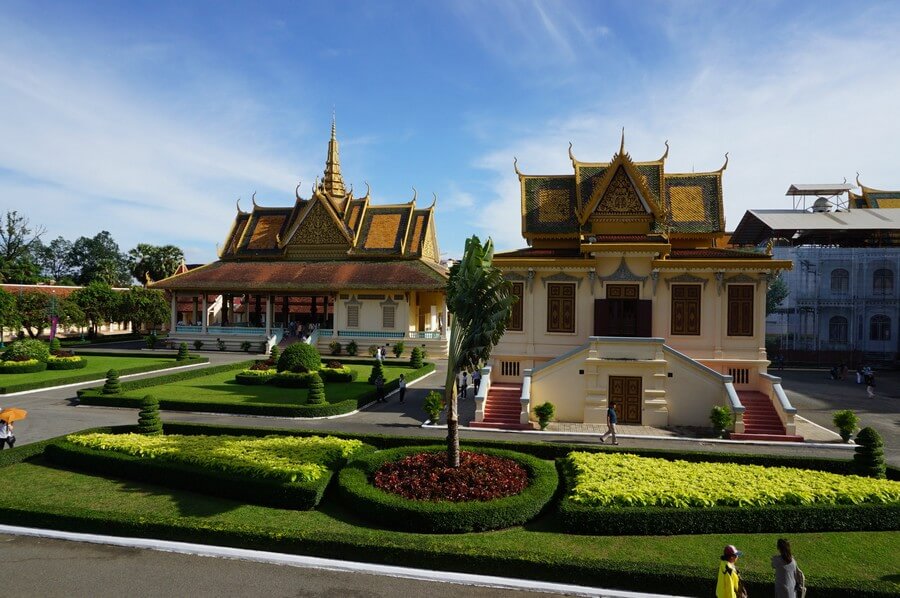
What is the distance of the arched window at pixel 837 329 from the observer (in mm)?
45312

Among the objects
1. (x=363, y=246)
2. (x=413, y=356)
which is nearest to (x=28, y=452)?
(x=413, y=356)

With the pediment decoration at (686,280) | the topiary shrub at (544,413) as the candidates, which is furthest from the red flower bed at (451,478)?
the pediment decoration at (686,280)

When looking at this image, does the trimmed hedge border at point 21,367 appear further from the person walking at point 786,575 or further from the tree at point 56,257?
the tree at point 56,257

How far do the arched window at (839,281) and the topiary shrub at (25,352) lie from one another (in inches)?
2195

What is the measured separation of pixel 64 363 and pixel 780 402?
35.8m

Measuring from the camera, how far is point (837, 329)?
1794 inches

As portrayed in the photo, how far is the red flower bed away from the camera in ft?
37.2

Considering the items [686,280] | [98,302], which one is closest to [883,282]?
[686,280]

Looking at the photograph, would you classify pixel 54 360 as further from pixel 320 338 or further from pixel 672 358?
pixel 672 358

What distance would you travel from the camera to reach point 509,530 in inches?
424

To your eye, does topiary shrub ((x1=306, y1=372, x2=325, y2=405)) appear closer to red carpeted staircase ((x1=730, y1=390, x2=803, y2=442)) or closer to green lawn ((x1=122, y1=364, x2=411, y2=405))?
green lawn ((x1=122, y1=364, x2=411, y2=405))

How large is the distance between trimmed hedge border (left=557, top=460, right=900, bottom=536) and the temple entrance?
12933 mm

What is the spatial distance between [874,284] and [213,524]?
51.8 m

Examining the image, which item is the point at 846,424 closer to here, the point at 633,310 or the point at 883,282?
the point at 633,310
